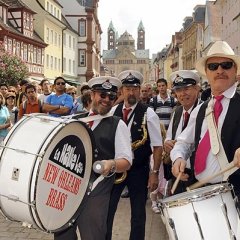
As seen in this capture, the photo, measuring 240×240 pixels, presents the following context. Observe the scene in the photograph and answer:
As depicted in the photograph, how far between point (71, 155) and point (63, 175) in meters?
0.16

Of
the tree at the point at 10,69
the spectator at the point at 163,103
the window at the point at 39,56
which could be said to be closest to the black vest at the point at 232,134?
the spectator at the point at 163,103

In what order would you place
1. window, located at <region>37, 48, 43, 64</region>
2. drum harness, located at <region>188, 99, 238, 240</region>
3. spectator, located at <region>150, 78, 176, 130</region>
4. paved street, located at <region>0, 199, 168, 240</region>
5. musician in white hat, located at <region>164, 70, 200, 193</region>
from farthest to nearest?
window, located at <region>37, 48, 43, 64</region>, spectator, located at <region>150, 78, 176, 130</region>, paved street, located at <region>0, 199, 168, 240</region>, musician in white hat, located at <region>164, 70, 200, 193</region>, drum harness, located at <region>188, 99, 238, 240</region>

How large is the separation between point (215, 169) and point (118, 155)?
0.79 m

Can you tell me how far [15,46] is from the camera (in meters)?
38.7

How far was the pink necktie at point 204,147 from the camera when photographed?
10.5ft

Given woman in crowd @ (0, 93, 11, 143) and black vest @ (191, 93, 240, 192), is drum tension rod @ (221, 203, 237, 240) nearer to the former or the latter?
black vest @ (191, 93, 240, 192)

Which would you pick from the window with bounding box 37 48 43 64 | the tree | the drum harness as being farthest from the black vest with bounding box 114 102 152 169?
the window with bounding box 37 48 43 64

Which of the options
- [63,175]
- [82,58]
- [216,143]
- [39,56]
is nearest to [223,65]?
[216,143]

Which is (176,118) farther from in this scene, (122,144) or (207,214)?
(207,214)

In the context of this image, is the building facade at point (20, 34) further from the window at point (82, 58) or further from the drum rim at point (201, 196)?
the drum rim at point (201, 196)

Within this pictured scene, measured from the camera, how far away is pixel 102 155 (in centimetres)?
364

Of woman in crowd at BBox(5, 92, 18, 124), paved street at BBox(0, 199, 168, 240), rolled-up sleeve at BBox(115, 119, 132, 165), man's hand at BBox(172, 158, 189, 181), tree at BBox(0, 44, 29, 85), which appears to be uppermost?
tree at BBox(0, 44, 29, 85)

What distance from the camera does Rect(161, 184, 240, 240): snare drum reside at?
2650mm

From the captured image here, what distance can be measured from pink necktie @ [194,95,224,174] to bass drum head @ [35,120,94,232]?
2.54 ft
